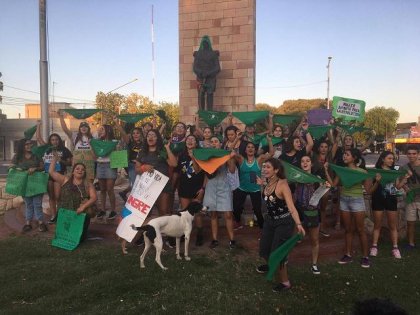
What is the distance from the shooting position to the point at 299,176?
515 centimetres

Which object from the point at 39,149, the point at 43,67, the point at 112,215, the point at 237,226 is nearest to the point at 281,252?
the point at 237,226

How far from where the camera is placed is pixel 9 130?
41.4m

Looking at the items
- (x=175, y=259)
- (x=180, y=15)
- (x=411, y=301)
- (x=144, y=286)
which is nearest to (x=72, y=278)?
(x=144, y=286)

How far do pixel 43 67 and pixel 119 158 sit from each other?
476 centimetres

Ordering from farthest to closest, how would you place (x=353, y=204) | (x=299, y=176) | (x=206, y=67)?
(x=206, y=67)
(x=353, y=204)
(x=299, y=176)

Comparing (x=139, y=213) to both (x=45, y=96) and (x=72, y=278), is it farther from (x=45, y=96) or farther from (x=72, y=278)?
(x=45, y=96)

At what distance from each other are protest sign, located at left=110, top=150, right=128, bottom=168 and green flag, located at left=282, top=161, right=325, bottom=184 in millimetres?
3218

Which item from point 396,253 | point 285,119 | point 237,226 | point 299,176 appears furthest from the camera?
point 285,119

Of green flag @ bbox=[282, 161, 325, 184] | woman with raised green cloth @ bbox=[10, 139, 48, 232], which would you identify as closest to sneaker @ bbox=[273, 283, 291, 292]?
green flag @ bbox=[282, 161, 325, 184]

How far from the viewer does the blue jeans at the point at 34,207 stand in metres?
7.20

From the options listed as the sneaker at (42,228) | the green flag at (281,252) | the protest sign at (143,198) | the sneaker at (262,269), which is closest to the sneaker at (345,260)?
the sneaker at (262,269)

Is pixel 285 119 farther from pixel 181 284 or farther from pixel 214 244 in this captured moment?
pixel 181 284

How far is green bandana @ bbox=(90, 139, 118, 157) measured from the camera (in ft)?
23.6

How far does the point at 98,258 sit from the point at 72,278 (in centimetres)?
74
